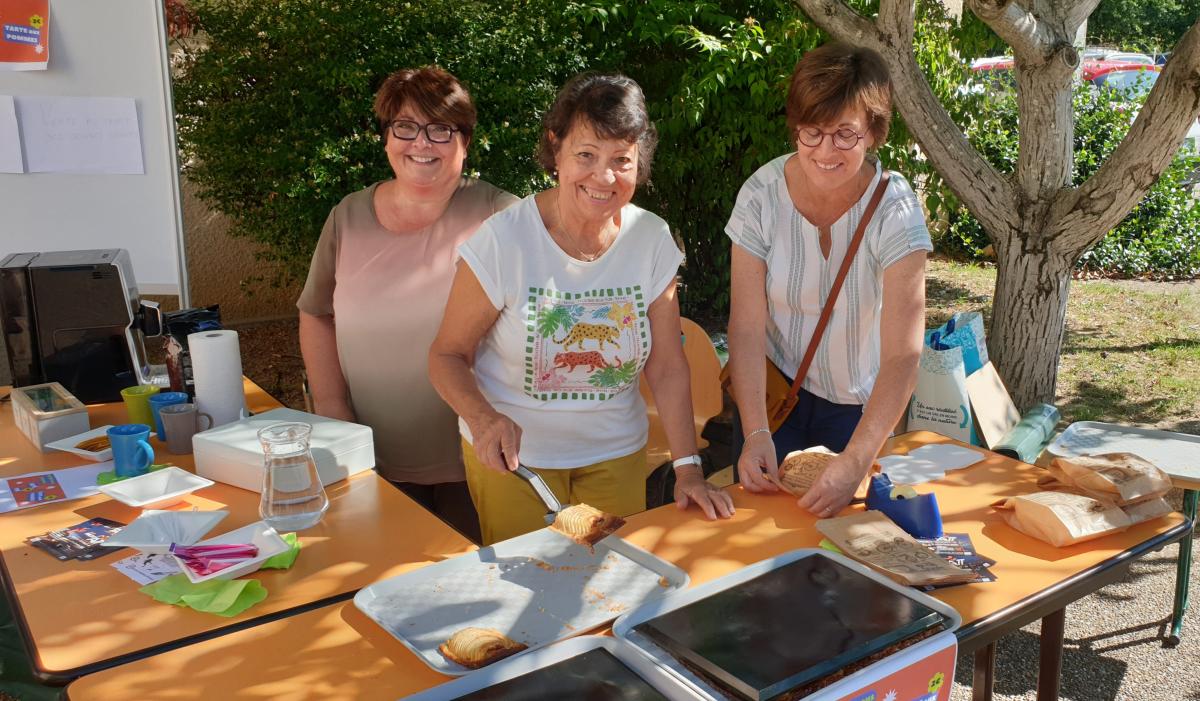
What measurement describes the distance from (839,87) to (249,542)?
1.66 meters

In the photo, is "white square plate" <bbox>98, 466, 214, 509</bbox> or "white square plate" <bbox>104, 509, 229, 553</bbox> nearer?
"white square plate" <bbox>104, 509, 229, 553</bbox>

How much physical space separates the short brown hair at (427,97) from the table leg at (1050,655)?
2038mm

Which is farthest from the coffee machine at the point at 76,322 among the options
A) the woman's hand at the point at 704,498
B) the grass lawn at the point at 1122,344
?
the grass lawn at the point at 1122,344

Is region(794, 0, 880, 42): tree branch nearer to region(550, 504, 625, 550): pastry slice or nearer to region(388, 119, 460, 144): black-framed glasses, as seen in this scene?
region(388, 119, 460, 144): black-framed glasses

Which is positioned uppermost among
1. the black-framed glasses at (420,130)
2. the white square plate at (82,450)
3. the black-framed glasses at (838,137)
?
the black-framed glasses at (420,130)

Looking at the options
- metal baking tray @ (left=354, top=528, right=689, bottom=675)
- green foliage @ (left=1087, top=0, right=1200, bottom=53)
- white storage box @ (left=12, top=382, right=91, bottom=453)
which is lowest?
metal baking tray @ (left=354, top=528, right=689, bottom=675)

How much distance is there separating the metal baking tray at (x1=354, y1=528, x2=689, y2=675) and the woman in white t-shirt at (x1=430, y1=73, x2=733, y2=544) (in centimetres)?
33

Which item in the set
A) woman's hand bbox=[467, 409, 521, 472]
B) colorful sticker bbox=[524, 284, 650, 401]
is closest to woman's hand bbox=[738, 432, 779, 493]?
colorful sticker bbox=[524, 284, 650, 401]

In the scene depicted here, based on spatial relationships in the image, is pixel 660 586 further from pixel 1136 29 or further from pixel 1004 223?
pixel 1136 29

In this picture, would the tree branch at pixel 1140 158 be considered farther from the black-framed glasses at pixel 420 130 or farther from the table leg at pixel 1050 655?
the black-framed glasses at pixel 420 130

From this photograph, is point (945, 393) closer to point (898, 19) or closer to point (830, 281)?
point (830, 281)

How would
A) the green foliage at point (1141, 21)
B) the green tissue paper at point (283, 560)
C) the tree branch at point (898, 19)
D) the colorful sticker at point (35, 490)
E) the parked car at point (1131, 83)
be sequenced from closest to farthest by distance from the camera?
the green tissue paper at point (283, 560) < the colorful sticker at point (35, 490) < the tree branch at point (898, 19) < the parked car at point (1131, 83) < the green foliage at point (1141, 21)

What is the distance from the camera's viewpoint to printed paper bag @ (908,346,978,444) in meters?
3.95

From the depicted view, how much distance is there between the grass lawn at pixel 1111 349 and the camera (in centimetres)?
598
